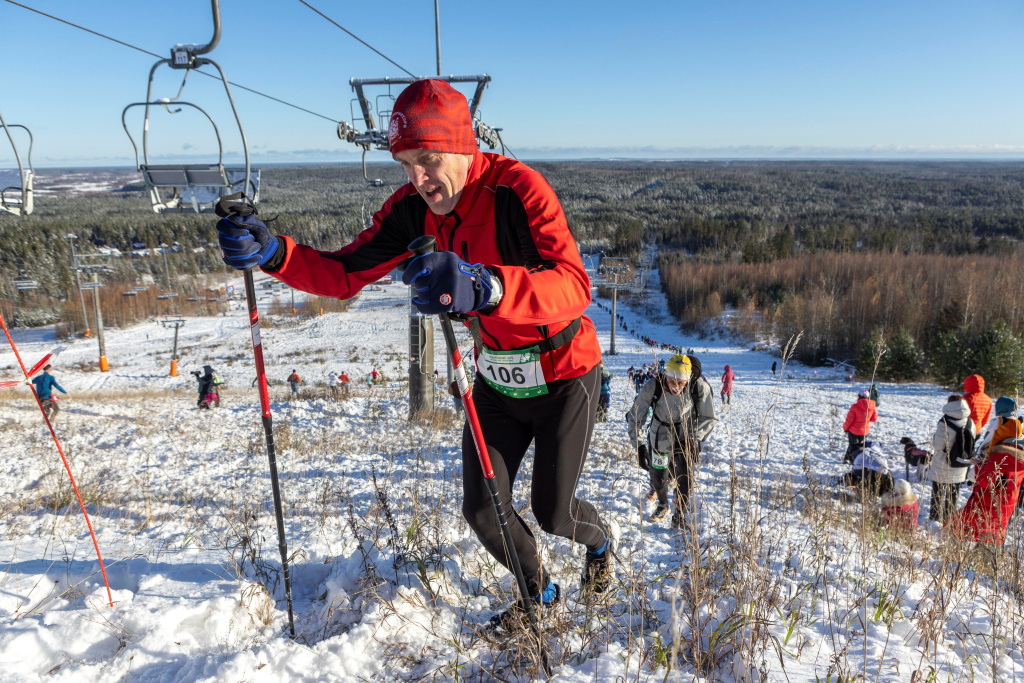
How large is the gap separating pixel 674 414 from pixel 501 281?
Result: 10.7 ft

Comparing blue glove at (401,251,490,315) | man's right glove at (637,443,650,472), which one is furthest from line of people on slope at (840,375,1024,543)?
blue glove at (401,251,490,315)

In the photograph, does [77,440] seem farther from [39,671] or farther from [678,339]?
[678,339]

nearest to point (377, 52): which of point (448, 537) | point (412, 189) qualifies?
point (412, 189)

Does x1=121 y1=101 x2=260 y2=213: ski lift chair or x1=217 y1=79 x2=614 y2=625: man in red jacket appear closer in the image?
x1=217 y1=79 x2=614 y2=625: man in red jacket

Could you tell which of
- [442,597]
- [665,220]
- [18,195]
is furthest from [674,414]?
[665,220]

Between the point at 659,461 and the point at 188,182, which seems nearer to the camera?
the point at 188,182

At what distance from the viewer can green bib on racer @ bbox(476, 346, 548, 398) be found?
209 cm

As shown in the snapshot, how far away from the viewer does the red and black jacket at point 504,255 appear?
166 cm

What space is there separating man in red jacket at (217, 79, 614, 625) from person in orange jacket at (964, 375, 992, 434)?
680 cm

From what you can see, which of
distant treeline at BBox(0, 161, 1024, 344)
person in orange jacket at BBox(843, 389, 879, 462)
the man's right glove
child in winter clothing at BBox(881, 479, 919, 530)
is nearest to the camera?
child in winter clothing at BBox(881, 479, 919, 530)

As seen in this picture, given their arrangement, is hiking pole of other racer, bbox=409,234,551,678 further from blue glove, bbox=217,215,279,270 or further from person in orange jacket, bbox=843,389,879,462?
person in orange jacket, bbox=843,389,879,462

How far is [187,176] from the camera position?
290cm

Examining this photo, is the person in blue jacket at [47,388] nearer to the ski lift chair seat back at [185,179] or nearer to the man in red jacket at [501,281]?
the ski lift chair seat back at [185,179]

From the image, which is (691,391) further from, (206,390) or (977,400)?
(206,390)
